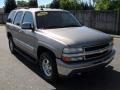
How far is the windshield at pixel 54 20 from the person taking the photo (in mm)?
6598

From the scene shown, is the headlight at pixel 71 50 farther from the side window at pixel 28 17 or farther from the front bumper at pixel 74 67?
the side window at pixel 28 17

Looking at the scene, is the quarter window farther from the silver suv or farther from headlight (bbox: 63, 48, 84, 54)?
headlight (bbox: 63, 48, 84, 54)

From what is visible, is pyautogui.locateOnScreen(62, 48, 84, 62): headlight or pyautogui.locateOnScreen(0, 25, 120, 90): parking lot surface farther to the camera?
pyautogui.locateOnScreen(0, 25, 120, 90): parking lot surface

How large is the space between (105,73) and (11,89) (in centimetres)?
266

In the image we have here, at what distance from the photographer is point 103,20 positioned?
57.6ft

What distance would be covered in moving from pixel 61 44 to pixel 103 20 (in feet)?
42.5

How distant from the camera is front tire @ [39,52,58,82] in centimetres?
559

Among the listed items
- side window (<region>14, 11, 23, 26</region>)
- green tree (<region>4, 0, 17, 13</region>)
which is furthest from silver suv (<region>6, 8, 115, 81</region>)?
→ green tree (<region>4, 0, 17, 13</region>)

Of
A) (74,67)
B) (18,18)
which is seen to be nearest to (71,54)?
(74,67)

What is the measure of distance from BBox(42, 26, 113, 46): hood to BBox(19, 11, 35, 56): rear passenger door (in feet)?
2.34

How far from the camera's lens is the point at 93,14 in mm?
18422

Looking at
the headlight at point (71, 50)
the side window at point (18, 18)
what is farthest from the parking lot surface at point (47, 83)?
the side window at point (18, 18)

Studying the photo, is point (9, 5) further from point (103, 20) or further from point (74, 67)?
point (74, 67)

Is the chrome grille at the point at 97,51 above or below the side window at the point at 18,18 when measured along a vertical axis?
below
